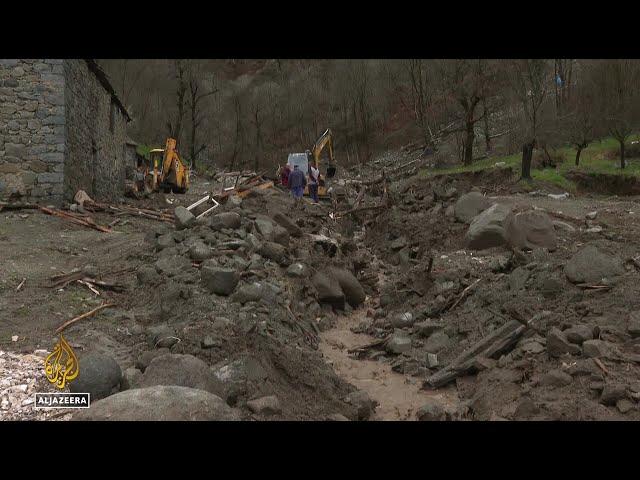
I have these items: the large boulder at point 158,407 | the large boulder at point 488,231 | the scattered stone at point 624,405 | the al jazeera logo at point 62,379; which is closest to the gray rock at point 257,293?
the al jazeera logo at point 62,379

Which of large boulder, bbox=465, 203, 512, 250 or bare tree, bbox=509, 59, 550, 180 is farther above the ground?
bare tree, bbox=509, 59, 550, 180

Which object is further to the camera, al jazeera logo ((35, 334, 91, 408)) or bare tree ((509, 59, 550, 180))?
bare tree ((509, 59, 550, 180))

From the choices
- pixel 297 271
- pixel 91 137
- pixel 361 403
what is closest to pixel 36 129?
pixel 91 137

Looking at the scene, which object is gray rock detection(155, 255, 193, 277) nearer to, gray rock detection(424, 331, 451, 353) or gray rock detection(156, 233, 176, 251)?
gray rock detection(156, 233, 176, 251)

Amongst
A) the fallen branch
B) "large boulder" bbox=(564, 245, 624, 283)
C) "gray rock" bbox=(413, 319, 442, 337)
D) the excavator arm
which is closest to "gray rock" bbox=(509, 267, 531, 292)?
"large boulder" bbox=(564, 245, 624, 283)

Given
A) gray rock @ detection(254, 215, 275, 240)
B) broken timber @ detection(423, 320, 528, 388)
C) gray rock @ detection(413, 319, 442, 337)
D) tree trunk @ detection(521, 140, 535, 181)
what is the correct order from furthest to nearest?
tree trunk @ detection(521, 140, 535, 181) → gray rock @ detection(254, 215, 275, 240) → gray rock @ detection(413, 319, 442, 337) → broken timber @ detection(423, 320, 528, 388)

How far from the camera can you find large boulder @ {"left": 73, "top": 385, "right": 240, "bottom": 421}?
3.36m

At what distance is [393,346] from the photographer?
751cm

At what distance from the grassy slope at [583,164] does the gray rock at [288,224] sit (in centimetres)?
978

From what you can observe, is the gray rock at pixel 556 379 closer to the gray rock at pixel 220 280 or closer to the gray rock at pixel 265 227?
the gray rock at pixel 220 280

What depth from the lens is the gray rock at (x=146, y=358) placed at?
4.98 m

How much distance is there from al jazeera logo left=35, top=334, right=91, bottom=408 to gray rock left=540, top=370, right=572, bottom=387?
167 inches

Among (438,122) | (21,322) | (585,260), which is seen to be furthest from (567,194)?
(438,122)

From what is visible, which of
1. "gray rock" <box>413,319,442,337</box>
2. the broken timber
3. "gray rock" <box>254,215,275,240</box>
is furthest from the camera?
"gray rock" <box>254,215,275,240</box>
